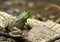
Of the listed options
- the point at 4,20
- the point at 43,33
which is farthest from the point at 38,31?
the point at 4,20

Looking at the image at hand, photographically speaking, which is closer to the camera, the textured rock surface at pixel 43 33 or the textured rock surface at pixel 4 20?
the textured rock surface at pixel 43 33

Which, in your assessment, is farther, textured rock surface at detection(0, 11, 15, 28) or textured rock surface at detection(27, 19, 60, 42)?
textured rock surface at detection(0, 11, 15, 28)

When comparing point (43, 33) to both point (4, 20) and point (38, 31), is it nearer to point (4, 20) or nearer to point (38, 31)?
point (38, 31)

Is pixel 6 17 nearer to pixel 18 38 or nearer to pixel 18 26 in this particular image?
pixel 18 26

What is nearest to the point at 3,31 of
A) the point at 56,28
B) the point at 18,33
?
the point at 18,33

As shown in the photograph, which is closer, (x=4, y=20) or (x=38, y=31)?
(x=38, y=31)

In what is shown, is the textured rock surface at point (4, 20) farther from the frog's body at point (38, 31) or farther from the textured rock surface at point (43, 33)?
the textured rock surface at point (43, 33)

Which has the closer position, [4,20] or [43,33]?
[43,33]

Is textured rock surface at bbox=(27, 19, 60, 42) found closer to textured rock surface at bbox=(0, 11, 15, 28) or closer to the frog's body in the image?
the frog's body

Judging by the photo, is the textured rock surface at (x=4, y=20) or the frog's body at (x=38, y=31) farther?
the textured rock surface at (x=4, y=20)

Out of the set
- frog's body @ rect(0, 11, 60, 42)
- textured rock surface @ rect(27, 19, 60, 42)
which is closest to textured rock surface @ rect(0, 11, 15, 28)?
frog's body @ rect(0, 11, 60, 42)

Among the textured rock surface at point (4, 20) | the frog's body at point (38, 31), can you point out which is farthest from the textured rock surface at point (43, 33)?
the textured rock surface at point (4, 20)
